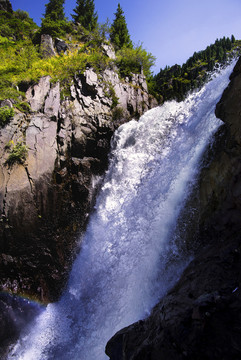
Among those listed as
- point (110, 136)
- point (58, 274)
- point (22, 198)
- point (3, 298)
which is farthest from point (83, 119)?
point (3, 298)

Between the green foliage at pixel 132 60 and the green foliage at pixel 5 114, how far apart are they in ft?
22.3

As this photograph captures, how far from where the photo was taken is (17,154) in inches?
276

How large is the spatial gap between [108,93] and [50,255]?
8.07 meters

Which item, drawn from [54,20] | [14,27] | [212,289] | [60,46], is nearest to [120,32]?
[54,20]

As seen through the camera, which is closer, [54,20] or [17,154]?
[17,154]

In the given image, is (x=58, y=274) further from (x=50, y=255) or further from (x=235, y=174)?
(x=235, y=174)

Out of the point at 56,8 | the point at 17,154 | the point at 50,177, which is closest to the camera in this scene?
the point at 17,154

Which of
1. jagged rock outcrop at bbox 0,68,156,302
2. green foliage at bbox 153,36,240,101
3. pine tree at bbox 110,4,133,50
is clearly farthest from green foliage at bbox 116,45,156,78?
pine tree at bbox 110,4,133,50

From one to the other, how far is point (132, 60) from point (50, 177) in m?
8.92

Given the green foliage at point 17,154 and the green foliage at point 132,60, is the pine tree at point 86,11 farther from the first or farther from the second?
the green foliage at point 17,154

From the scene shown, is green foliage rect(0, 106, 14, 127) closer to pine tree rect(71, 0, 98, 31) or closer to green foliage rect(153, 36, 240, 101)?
green foliage rect(153, 36, 240, 101)

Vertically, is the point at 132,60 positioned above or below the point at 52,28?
below

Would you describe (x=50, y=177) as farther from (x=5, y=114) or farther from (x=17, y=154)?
(x=5, y=114)

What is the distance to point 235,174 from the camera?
362cm
